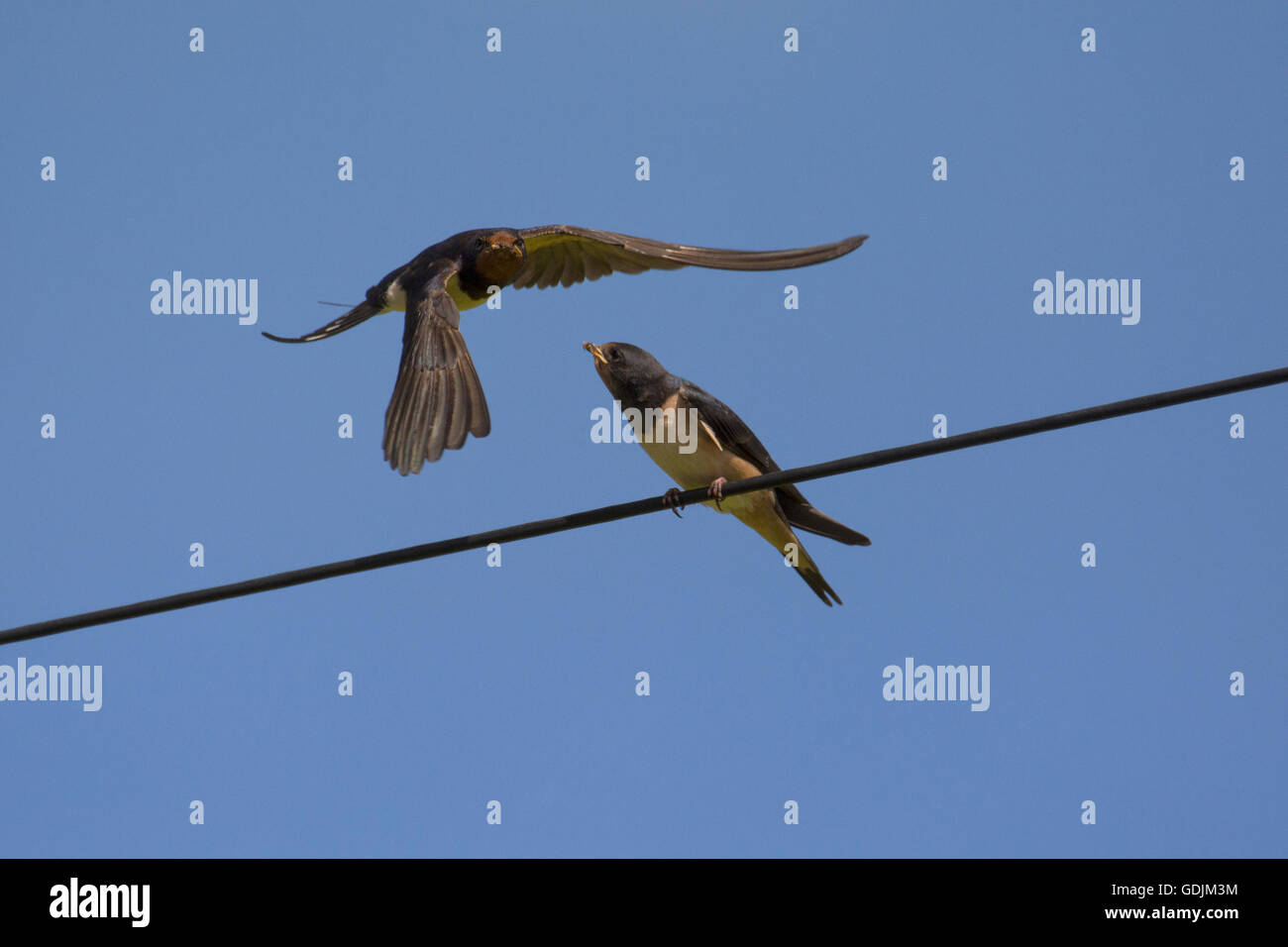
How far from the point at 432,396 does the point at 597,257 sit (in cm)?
266

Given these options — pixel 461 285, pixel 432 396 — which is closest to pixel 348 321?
pixel 461 285

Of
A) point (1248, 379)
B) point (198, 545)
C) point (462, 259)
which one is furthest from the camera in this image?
point (198, 545)

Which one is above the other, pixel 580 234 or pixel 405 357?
pixel 580 234

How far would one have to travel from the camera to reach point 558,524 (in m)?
5.41

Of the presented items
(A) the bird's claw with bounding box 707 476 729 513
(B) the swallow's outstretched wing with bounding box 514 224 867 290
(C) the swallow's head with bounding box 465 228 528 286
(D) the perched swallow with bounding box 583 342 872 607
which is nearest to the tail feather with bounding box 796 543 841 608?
(D) the perched swallow with bounding box 583 342 872 607

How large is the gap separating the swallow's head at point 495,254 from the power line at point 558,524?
10.0ft

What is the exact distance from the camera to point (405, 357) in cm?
688

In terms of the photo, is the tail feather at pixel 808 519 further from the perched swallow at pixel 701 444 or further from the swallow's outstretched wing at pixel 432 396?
the swallow's outstretched wing at pixel 432 396

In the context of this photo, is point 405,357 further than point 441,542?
Yes

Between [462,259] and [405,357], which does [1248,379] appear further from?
[462,259]

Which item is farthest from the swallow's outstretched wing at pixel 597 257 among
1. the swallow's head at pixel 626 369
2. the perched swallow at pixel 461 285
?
the swallow's head at pixel 626 369

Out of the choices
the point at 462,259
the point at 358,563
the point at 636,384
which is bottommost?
the point at 358,563

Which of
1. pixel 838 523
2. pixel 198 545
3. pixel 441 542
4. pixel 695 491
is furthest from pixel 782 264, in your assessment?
pixel 198 545

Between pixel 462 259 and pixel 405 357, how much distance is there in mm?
1550
